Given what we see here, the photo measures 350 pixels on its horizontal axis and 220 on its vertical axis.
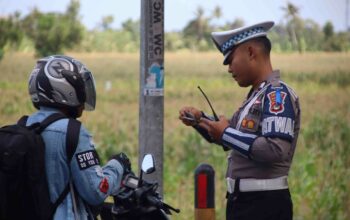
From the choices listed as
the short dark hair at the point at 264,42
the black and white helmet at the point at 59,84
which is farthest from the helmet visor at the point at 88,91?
the short dark hair at the point at 264,42

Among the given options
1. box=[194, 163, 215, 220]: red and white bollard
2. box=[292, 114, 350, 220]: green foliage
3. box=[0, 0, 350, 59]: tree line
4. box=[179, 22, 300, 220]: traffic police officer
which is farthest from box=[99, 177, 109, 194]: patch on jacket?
box=[0, 0, 350, 59]: tree line

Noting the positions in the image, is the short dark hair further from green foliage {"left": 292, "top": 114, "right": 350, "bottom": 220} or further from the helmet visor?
green foliage {"left": 292, "top": 114, "right": 350, "bottom": 220}

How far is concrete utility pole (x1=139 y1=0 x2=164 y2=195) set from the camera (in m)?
5.59

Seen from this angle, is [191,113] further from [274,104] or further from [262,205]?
[262,205]

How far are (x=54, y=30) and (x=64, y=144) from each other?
19.7 ft

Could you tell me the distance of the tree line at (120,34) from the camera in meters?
9.35

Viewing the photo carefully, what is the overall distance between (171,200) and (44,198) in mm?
4632

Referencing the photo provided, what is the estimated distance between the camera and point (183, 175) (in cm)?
902

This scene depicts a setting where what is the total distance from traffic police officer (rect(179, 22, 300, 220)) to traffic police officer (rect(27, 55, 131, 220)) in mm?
608

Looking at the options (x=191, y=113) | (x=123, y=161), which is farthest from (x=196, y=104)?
(x=123, y=161)

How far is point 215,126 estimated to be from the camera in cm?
450

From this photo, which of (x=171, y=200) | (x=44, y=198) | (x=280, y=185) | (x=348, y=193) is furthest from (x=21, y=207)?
(x=348, y=193)

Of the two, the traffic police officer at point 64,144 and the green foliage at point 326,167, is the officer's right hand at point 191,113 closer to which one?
the traffic police officer at point 64,144

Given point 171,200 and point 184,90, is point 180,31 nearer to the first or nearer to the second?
point 184,90
